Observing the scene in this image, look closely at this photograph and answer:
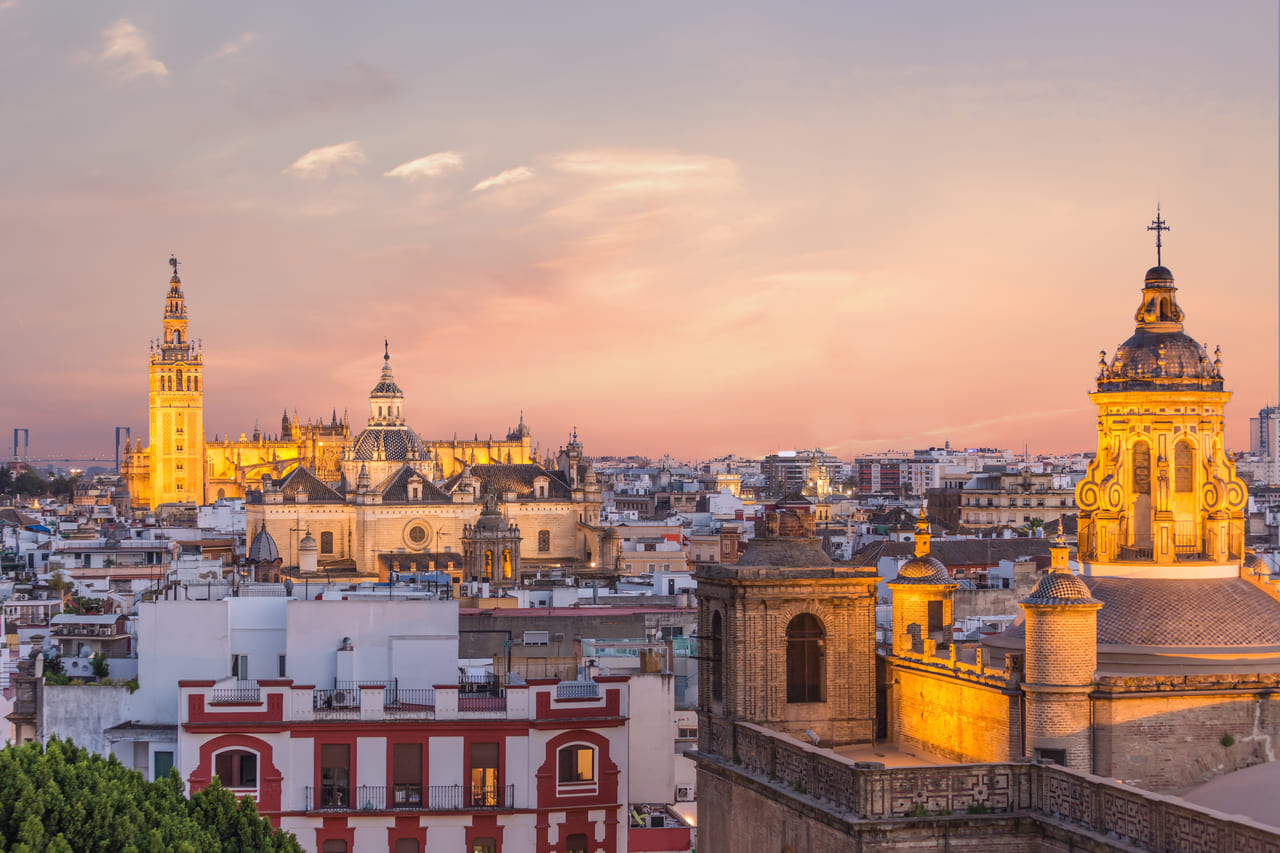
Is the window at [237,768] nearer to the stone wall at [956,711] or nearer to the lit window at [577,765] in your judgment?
the lit window at [577,765]

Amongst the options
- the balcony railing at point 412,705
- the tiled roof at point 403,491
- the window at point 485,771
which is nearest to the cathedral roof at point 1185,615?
the window at point 485,771

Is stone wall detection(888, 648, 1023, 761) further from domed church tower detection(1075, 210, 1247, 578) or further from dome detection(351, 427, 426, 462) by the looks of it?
dome detection(351, 427, 426, 462)

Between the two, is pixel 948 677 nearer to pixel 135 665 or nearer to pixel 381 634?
pixel 381 634

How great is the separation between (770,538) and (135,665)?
18.7 meters

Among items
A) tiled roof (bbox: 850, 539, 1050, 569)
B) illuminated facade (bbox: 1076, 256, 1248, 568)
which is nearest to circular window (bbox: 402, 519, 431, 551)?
tiled roof (bbox: 850, 539, 1050, 569)

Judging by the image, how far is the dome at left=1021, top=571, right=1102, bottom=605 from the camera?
64.7 feet

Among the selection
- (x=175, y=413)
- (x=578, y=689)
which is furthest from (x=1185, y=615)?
Answer: (x=175, y=413)

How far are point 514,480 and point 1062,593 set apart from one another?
9304 centimetres

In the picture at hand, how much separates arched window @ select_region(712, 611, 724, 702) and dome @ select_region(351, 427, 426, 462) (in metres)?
91.4

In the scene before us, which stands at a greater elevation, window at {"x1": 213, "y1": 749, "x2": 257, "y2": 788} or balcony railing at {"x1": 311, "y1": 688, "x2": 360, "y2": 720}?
balcony railing at {"x1": 311, "y1": 688, "x2": 360, "y2": 720}

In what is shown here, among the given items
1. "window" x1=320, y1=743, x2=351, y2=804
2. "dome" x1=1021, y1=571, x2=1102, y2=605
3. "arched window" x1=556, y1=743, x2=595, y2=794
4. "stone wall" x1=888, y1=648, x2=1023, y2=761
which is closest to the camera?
"dome" x1=1021, y1=571, x2=1102, y2=605

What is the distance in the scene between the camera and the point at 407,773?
29703mm

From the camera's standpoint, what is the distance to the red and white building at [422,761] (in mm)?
29094

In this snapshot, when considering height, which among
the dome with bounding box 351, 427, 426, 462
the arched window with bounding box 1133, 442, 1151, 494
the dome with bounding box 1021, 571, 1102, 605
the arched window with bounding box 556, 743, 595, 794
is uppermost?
the dome with bounding box 351, 427, 426, 462
